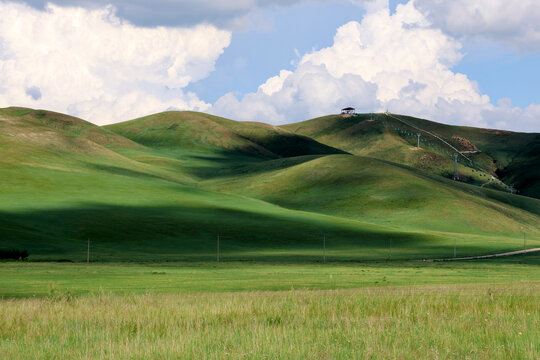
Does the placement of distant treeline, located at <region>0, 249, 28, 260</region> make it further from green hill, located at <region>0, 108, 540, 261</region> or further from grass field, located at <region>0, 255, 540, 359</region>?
grass field, located at <region>0, 255, 540, 359</region>

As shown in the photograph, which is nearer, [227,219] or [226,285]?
[226,285]

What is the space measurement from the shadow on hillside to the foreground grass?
50213 mm

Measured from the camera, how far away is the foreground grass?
15.7m

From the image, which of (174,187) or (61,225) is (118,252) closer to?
(61,225)

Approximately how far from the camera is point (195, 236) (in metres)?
105

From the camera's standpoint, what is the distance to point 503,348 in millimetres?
15836

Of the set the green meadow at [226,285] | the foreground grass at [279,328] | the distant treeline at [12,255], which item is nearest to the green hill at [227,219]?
the green meadow at [226,285]

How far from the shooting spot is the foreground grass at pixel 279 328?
1572 cm

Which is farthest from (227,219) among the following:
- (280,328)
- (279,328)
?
(279,328)

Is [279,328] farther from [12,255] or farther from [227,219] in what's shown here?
[227,219]

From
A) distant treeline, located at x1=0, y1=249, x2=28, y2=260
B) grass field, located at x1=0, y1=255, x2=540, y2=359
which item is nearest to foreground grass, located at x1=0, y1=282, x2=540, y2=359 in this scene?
grass field, located at x1=0, y1=255, x2=540, y2=359

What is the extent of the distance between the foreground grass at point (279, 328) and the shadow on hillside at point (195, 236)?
165 ft

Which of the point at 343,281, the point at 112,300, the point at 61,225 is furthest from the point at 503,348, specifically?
the point at 61,225

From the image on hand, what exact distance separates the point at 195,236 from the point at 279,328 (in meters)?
87.4
